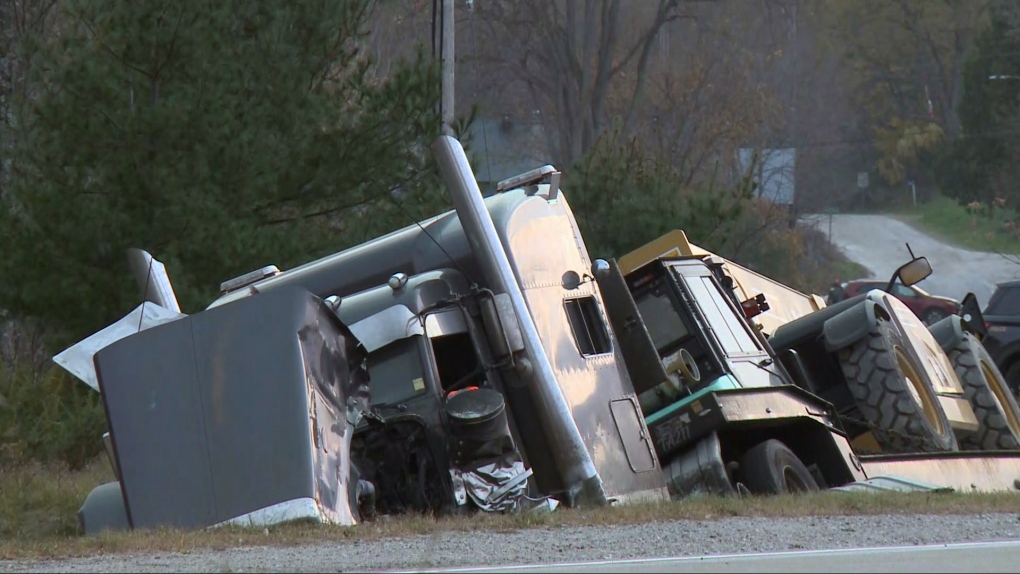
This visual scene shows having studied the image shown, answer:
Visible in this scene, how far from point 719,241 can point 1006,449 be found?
8.39 meters

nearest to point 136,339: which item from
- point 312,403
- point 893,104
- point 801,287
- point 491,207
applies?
point 312,403

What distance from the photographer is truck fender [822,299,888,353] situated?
1305 centimetres

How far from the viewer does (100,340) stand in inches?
415

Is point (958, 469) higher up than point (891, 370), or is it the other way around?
point (891, 370)

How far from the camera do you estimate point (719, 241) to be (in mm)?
21609

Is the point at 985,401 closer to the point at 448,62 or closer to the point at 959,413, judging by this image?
the point at 959,413

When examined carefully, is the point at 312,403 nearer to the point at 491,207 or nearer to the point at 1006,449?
the point at 491,207

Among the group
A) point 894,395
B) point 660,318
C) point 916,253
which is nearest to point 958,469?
point 894,395

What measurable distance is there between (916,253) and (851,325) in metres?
54.9

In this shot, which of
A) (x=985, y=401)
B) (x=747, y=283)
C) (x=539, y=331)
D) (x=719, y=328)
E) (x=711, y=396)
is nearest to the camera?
(x=539, y=331)

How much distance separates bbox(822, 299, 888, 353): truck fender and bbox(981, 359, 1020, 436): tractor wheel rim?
6.45ft

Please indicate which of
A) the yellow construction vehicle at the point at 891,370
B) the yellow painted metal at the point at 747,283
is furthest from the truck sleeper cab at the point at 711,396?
the yellow painted metal at the point at 747,283

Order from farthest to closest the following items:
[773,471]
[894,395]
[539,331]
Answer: [894,395]
[773,471]
[539,331]

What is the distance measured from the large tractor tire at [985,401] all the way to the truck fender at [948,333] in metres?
0.06
